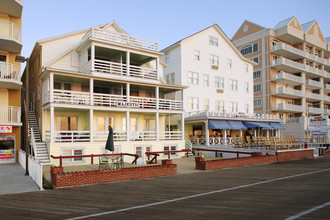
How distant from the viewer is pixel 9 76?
790 inches

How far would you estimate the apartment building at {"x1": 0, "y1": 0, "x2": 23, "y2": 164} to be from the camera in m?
19.9

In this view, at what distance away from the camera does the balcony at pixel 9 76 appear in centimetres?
1970

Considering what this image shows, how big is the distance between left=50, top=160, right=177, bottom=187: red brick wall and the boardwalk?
477 mm

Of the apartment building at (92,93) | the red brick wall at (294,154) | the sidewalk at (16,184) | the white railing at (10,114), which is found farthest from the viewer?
the red brick wall at (294,154)

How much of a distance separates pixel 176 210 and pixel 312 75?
5620 centimetres

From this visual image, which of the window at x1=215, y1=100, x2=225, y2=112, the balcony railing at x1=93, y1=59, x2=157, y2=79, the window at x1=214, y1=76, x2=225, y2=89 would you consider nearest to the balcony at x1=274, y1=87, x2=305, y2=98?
the window at x1=214, y1=76, x2=225, y2=89

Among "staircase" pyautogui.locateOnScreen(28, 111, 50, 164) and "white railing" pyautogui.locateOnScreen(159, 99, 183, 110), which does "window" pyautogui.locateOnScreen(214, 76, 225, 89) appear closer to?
"white railing" pyautogui.locateOnScreen(159, 99, 183, 110)

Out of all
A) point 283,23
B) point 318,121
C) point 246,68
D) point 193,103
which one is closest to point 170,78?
point 193,103

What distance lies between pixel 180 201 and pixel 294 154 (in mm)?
18922

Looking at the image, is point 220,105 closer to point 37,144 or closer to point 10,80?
point 37,144

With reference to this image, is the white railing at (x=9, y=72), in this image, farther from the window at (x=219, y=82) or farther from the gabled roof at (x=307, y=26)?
the gabled roof at (x=307, y=26)

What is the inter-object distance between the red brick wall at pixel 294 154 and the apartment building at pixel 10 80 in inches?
807

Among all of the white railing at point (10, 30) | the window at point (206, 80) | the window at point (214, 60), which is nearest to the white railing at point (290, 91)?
the window at point (214, 60)

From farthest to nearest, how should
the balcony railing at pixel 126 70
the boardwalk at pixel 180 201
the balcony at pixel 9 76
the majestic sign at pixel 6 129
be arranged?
the balcony railing at pixel 126 70, the balcony at pixel 9 76, the majestic sign at pixel 6 129, the boardwalk at pixel 180 201
